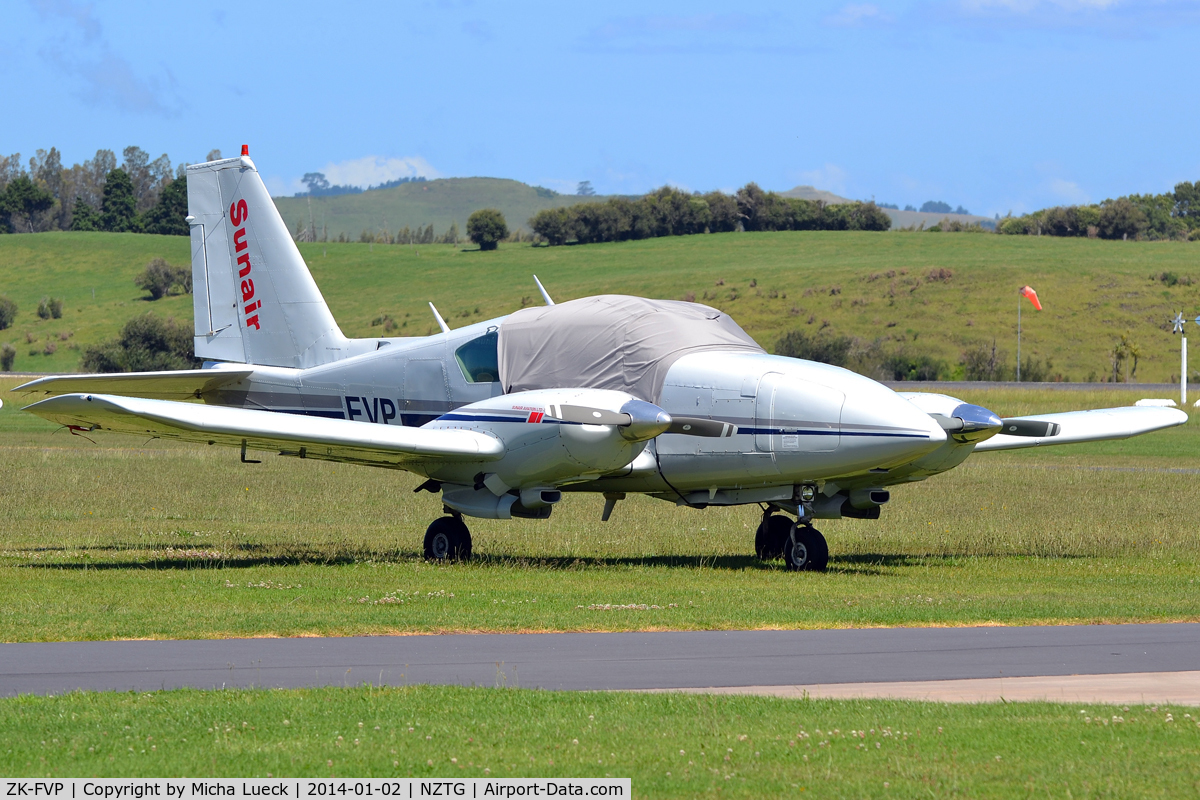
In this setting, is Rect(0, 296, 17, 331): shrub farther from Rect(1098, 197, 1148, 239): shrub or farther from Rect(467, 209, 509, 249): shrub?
Rect(1098, 197, 1148, 239): shrub

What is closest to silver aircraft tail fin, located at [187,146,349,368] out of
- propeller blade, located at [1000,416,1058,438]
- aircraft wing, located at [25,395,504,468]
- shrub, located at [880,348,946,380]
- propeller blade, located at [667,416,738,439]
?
aircraft wing, located at [25,395,504,468]

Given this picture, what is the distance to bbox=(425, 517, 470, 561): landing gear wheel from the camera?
1741cm

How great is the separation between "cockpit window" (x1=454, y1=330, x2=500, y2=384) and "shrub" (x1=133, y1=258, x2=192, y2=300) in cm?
9794

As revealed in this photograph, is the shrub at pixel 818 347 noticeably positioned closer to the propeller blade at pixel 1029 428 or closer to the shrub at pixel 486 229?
the shrub at pixel 486 229

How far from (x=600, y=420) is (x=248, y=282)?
24.5 feet

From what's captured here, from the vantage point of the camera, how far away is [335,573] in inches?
624

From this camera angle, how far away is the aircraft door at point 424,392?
59.4 feet

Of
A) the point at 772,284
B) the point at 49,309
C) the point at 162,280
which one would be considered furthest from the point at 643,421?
the point at 162,280

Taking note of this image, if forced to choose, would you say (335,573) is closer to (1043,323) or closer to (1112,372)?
(1112,372)

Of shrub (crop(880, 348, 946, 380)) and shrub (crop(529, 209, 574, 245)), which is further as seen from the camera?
shrub (crop(529, 209, 574, 245))

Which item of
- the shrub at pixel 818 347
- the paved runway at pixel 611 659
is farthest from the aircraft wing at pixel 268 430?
the shrub at pixel 818 347

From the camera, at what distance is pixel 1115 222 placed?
124500 millimetres

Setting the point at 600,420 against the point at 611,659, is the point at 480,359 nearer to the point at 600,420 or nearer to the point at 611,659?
the point at 600,420

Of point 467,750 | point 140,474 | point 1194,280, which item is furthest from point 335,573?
point 1194,280
